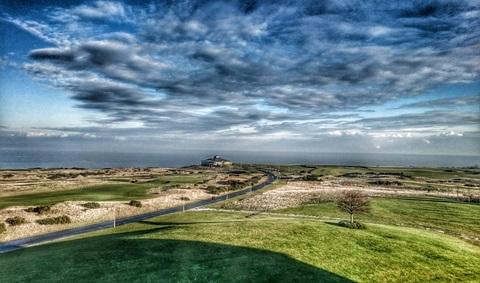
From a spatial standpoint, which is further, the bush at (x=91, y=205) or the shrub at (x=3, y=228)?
the bush at (x=91, y=205)

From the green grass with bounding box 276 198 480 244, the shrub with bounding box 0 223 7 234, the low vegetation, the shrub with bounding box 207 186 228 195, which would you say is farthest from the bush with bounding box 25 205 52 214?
the shrub with bounding box 207 186 228 195

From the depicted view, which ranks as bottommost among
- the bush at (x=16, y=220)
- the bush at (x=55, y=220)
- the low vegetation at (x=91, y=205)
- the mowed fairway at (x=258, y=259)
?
the bush at (x=55, y=220)

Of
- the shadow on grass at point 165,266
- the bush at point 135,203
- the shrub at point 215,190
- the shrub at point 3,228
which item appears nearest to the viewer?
the shadow on grass at point 165,266

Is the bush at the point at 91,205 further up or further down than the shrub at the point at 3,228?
further up

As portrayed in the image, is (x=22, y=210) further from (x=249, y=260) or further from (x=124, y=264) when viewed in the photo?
(x=249, y=260)

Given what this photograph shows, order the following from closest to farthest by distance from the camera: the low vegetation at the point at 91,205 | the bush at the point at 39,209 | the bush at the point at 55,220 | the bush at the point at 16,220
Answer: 1. the bush at the point at 16,220
2. the bush at the point at 55,220
3. the bush at the point at 39,209
4. the low vegetation at the point at 91,205

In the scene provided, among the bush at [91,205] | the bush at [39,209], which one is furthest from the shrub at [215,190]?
the bush at [39,209]

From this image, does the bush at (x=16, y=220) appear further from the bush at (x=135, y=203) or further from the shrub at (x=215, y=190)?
the shrub at (x=215, y=190)

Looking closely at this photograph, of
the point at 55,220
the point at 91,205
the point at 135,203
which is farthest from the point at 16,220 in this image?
the point at 135,203
